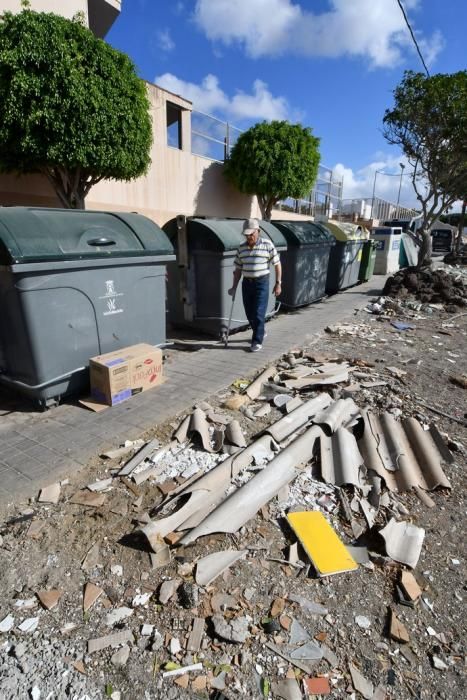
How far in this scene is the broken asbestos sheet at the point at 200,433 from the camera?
10.5 ft

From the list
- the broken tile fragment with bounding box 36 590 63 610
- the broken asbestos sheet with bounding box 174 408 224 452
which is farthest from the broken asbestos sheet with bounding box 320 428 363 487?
the broken tile fragment with bounding box 36 590 63 610

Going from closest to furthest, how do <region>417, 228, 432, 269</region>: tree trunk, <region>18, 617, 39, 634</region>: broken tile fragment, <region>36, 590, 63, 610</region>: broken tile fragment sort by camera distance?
<region>18, 617, 39, 634</region>: broken tile fragment
<region>36, 590, 63, 610</region>: broken tile fragment
<region>417, 228, 432, 269</region>: tree trunk

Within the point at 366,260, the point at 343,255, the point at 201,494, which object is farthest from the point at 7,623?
the point at 366,260

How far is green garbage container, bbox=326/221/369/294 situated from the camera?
10.5 m

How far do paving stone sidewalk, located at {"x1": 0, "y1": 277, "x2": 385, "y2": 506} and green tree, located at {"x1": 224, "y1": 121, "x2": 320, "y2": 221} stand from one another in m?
12.0

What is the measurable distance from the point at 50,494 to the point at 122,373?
57.7 inches

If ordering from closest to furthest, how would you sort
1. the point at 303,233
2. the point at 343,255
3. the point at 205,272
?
the point at 205,272, the point at 303,233, the point at 343,255

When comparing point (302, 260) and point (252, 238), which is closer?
point (252, 238)

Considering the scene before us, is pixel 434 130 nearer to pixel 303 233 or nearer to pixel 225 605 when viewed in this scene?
pixel 303 233

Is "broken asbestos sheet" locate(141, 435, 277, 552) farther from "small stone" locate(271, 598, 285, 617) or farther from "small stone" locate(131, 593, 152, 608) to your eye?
Answer: "small stone" locate(271, 598, 285, 617)

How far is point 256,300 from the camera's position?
5.45 metres

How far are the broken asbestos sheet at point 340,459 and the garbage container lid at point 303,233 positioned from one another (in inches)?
203

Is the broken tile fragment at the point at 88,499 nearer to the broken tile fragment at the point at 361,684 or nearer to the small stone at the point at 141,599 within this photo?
the small stone at the point at 141,599

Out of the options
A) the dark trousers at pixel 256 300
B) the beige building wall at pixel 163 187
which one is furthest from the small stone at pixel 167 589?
the beige building wall at pixel 163 187
